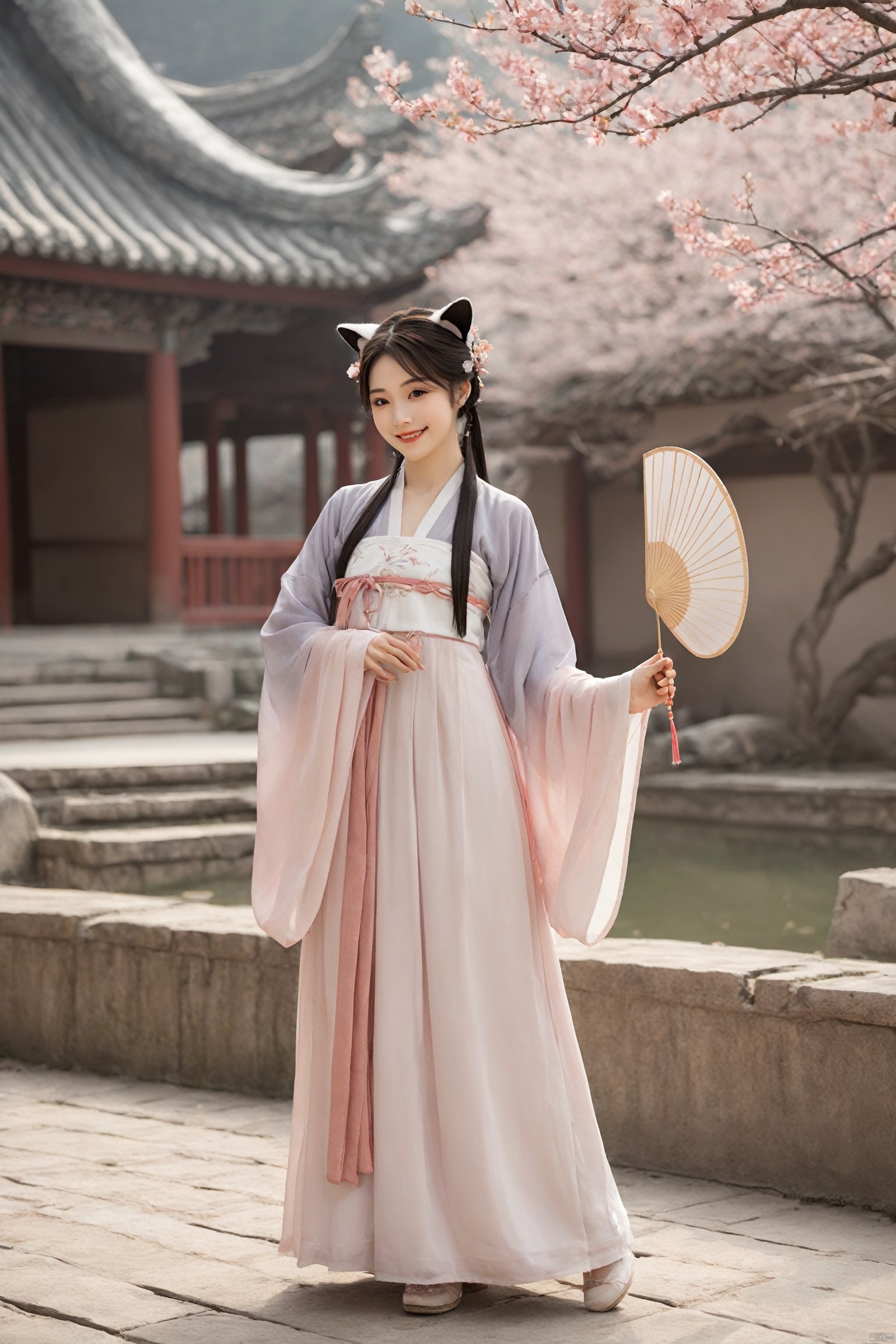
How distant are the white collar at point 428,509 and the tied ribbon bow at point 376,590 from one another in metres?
0.10

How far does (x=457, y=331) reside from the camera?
10.8 feet

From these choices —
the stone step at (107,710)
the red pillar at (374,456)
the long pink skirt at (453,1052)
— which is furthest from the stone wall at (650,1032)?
the red pillar at (374,456)

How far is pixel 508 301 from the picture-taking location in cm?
1653

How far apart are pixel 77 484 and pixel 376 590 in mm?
13760

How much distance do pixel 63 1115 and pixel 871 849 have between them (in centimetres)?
692

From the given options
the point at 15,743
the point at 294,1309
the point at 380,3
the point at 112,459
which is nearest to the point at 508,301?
the point at 380,3

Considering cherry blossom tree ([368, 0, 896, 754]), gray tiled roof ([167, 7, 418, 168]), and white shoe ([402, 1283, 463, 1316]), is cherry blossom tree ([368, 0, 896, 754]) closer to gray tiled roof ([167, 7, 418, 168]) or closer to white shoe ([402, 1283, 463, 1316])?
gray tiled roof ([167, 7, 418, 168])

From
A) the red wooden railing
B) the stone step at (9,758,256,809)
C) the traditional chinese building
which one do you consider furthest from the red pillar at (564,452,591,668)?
the stone step at (9,758,256,809)

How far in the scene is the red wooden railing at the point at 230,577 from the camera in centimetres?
1494

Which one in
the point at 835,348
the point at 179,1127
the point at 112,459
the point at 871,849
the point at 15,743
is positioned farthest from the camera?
the point at 112,459

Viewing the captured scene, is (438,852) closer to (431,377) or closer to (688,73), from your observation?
(431,377)

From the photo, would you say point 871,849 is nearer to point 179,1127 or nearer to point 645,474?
point 179,1127

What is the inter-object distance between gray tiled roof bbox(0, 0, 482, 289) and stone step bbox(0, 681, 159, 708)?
11.4 ft

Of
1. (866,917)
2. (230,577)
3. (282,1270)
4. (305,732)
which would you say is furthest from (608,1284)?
(230,577)
